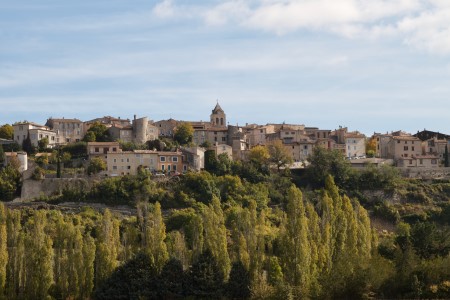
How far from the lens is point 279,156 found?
2753 inches

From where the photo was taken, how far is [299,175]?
68750 mm

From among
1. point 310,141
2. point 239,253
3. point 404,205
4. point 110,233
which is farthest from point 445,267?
point 310,141

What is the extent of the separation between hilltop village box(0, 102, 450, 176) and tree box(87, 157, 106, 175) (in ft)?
1.52

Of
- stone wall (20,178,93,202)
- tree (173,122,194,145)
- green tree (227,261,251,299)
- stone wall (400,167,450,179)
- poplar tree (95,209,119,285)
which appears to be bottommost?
green tree (227,261,251,299)

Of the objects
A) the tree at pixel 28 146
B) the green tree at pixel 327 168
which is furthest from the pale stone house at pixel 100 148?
the green tree at pixel 327 168

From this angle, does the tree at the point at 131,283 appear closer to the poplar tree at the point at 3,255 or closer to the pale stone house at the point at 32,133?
the poplar tree at the point at 3,255

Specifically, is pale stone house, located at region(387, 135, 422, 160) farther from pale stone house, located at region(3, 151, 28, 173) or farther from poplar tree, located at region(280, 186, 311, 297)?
poplar tree, located at region(280, 186, 311, 297)

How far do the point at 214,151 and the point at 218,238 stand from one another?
27486mm

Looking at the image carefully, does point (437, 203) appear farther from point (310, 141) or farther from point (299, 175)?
point (310, 141)

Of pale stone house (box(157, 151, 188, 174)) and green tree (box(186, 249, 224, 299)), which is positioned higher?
pale stone house (box(157, 151, 188, 174))

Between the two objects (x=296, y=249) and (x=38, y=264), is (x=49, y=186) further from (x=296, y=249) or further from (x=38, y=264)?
(x=296, y=249)

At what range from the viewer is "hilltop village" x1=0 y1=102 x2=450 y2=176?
222ft

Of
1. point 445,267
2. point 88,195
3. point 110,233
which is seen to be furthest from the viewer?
point 88,195

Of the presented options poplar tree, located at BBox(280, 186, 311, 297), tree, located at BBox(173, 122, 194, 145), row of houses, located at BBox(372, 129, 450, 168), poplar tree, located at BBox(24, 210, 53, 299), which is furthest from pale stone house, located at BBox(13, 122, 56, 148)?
poplar tree, located at BBox(280, 186, 311, 297)
